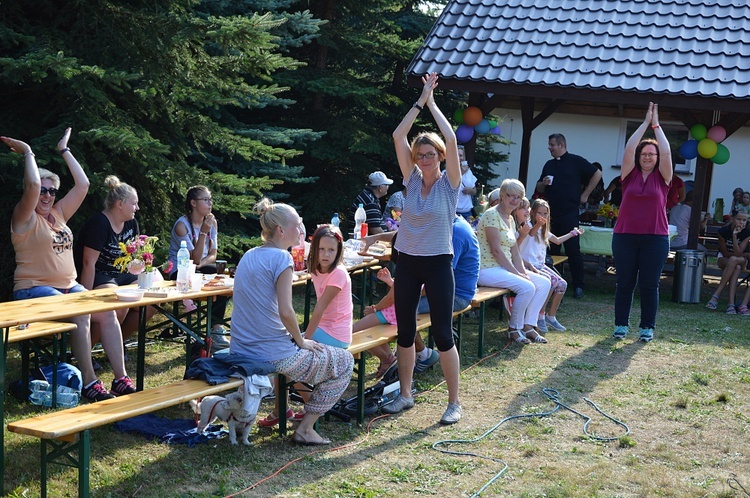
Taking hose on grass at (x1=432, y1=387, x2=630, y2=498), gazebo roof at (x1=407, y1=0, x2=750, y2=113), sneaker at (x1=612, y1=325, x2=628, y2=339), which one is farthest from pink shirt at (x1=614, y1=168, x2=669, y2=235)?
gazebo roof at (x1=407, y1=0, x2=750, y2=113)

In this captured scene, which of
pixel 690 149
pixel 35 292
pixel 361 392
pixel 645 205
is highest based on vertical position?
pixel 690 149

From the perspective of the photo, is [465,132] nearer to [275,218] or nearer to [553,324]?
[553,324]

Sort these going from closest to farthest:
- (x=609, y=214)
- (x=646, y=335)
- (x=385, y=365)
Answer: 1. (x=385, y=365)
2. (x=646, y=335)
3. (x=609, y=214)

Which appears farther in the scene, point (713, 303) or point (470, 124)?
point (470, 124)

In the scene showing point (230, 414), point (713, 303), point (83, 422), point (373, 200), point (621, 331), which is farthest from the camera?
point (713, 303)

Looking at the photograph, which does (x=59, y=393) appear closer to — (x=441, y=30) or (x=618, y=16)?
(x=441, y=30)

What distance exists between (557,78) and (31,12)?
19.8 ft

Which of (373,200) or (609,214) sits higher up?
(373,200)

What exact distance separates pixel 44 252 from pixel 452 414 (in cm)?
289

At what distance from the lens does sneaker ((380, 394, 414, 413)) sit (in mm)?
5645

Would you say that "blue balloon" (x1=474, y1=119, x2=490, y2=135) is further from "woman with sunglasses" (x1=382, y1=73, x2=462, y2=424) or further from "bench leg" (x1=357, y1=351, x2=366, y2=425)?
"bench leg" (x1=357, y1=351, x2=366, y2=425)


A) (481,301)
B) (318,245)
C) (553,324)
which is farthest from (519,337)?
(318,245)

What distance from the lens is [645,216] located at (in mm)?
7746

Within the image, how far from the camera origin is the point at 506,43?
11297 millimetres
